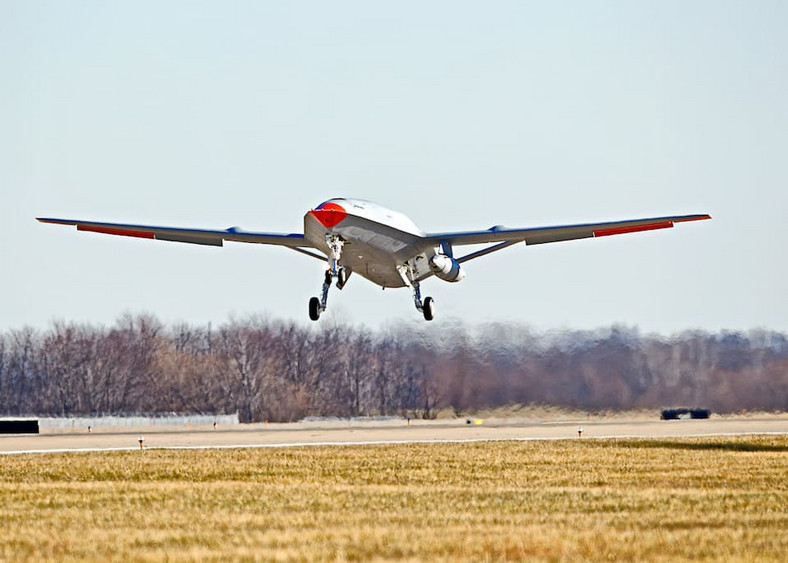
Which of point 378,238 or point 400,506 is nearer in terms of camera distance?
point 400,506

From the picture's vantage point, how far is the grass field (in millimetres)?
18516

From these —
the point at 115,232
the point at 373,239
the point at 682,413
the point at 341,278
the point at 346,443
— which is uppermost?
the point at 115,232

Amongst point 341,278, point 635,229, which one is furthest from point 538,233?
point 341,278

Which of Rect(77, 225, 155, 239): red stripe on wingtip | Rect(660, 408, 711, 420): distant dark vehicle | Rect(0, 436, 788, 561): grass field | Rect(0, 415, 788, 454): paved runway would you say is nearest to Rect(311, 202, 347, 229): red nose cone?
Rect(0, 436, 788, 561): grass field

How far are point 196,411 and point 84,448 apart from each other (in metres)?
52.2

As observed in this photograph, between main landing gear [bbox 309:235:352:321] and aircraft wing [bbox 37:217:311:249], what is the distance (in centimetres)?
201

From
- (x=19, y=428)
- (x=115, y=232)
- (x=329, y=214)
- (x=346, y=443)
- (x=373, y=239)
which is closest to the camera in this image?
(x=329, y=214)

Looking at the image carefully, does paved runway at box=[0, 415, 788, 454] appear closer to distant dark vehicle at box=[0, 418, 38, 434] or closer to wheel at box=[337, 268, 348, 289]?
wheel at box=[337, 268, 348, 289]

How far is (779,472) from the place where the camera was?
32.2 metres

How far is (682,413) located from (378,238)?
38.7 m

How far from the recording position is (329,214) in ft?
128

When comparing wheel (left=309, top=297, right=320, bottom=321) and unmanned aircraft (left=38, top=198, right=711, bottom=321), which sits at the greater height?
unmanned aircraft (left=38, top=198, right=711, bottom=321)

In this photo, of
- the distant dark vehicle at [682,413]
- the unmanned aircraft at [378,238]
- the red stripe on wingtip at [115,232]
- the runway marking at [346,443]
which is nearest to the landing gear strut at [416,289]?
the unmanned aircraft at [378,238]

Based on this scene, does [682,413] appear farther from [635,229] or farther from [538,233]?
[538,233]
